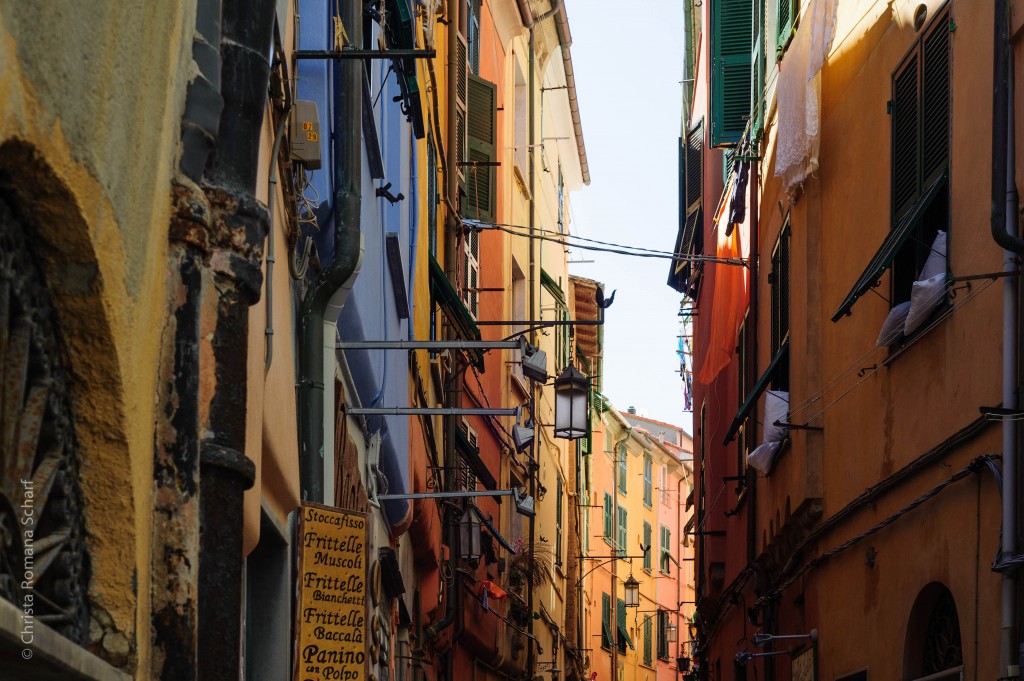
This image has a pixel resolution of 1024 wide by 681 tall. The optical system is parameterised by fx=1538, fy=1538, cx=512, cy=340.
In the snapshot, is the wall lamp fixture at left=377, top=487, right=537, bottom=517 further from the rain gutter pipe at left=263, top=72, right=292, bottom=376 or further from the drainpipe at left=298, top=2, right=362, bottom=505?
the rain gutter pipe at left=263, top=72, right=292, bottom=376

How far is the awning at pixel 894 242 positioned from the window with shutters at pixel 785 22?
16.3ft

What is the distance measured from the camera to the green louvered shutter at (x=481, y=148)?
20484mm

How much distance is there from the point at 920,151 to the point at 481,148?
1168 centimetres

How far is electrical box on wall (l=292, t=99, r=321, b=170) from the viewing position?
7031 millimetres

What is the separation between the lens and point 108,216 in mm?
3479

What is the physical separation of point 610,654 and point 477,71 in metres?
24.8

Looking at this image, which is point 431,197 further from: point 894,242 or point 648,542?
point 648,542

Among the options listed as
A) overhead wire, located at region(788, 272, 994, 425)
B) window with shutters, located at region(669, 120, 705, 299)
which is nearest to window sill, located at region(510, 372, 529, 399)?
window with shutters, located at region(669, 120, 705, 299)

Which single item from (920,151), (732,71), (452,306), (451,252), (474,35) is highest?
(474,35)

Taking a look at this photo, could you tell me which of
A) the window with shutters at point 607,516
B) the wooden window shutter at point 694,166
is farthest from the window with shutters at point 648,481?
the wooden window shutter at point 694,166


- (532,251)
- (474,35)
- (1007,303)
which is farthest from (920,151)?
(532,251)

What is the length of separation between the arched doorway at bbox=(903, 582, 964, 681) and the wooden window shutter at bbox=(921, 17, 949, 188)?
101 inches

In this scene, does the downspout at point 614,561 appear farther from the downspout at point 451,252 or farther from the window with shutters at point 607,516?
the downspout at point 451,252

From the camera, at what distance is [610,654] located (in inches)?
1689
